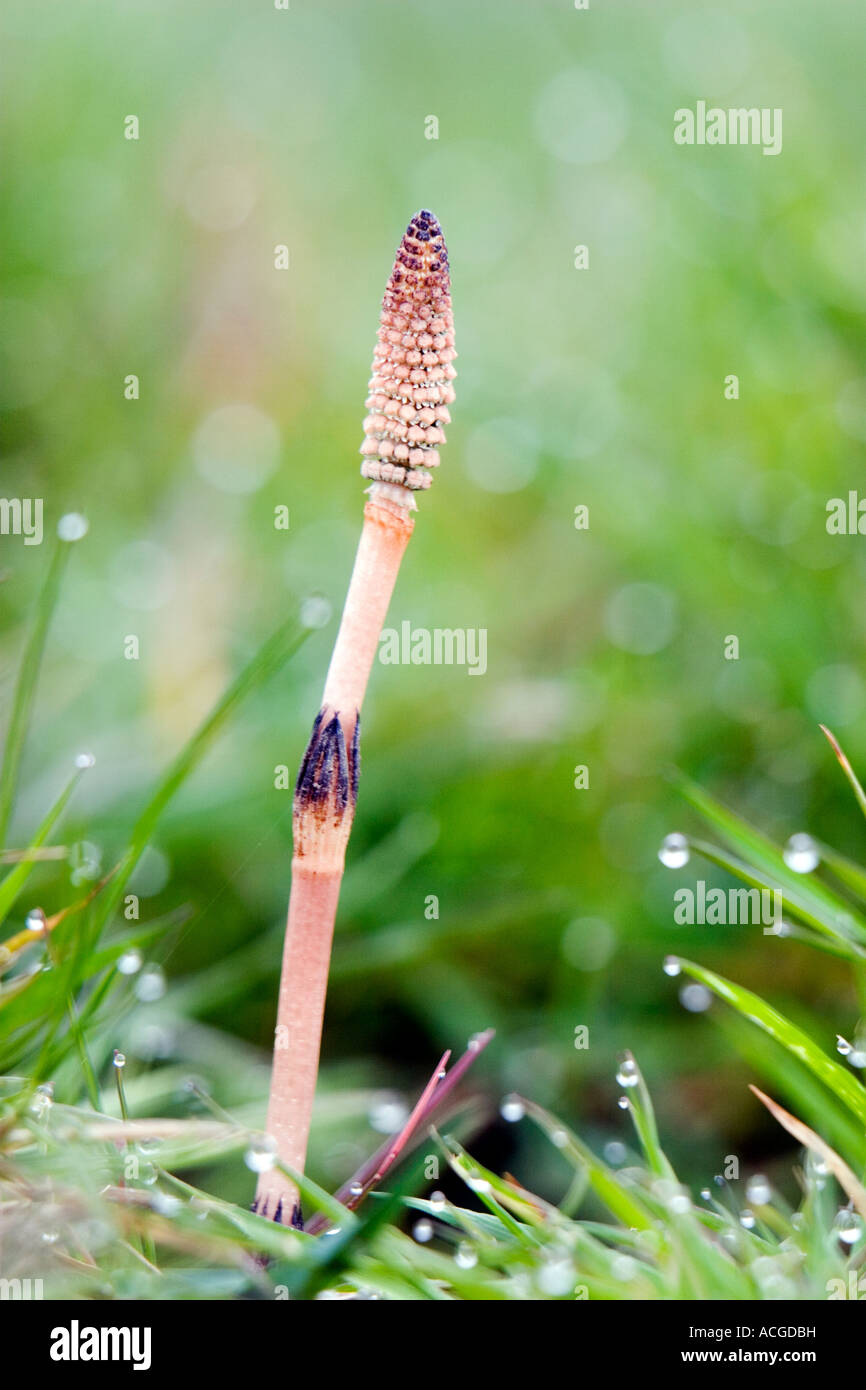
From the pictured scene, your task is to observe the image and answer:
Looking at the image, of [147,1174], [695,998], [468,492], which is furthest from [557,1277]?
[468,492]

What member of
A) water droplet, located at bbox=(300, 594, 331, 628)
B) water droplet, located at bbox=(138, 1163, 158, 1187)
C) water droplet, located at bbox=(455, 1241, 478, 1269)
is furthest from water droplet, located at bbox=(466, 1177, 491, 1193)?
water droplet, located at bbox=(300, 594, 331, 628)

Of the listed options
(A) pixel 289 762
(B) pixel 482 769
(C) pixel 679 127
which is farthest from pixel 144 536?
(C) pixel 679 127

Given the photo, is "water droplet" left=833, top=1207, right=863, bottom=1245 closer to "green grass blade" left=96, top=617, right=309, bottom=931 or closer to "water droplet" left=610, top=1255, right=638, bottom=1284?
"water droplet" left=610, top=1255, right=638, bottom=1284

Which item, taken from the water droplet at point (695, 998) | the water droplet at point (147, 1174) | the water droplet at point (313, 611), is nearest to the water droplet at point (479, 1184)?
the water droplet at point (147, 1174)

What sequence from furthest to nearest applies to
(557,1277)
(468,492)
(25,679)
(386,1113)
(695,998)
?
1. (468,492)
2. (695,998)
3. (386,1113)
4. (25,679)
5. (557,1277)

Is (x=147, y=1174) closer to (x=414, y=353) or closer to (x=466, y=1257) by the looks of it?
(x=466, y=1257)

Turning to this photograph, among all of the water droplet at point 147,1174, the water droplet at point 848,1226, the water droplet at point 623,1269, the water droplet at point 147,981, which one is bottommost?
the water droplet at point 623,1269

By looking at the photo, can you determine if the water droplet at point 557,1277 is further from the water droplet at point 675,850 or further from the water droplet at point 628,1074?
the water droplet at point 675,850
